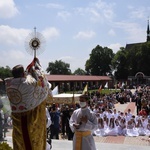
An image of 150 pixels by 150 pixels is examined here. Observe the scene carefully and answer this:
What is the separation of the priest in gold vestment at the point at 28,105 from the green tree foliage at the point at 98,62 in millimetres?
86170

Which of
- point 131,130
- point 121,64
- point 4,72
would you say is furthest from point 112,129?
point 4,72

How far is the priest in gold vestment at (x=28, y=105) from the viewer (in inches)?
171

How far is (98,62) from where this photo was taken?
299 feet

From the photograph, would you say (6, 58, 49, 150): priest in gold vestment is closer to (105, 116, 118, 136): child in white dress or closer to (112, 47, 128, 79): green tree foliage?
(105, 116, 118, 136): child in white dress

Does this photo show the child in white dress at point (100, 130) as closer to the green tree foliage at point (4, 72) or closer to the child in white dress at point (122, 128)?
the child in white dress at point (122, 128)

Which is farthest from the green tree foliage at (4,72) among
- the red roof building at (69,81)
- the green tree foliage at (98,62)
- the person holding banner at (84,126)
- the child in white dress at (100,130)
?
the person holding banner at (84,126)

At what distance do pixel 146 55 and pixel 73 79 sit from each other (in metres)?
30.6

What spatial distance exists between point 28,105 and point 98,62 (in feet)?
286

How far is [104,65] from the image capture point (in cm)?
9156

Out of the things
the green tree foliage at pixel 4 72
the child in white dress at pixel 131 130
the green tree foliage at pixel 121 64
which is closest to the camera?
the child in white dress at pixel 131 130

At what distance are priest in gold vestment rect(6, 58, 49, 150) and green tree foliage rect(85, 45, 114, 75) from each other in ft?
283

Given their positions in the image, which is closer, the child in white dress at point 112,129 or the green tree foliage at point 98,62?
the child in white dress at point 112,129

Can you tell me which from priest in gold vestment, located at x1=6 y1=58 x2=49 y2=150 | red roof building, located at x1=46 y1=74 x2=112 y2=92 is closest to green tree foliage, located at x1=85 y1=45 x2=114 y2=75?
red roof building, located at x1=46 y1=74 x2=112 y2=92

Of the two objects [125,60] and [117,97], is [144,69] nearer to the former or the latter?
[125,60]
